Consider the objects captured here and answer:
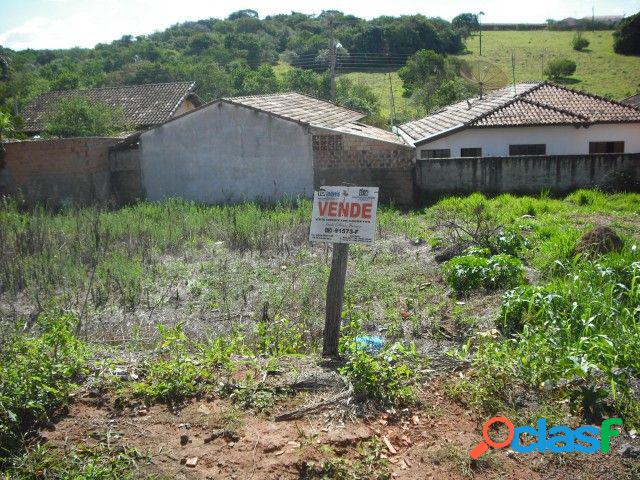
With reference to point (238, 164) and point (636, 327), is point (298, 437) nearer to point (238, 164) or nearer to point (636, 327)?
point (636, 327)

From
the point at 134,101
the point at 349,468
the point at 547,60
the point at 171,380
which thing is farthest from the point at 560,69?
the point at 349,468

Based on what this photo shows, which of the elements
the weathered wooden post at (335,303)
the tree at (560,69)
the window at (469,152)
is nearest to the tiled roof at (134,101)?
the window at (469,152)

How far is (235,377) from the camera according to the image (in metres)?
5.23

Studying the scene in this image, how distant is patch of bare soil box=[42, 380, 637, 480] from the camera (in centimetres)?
409

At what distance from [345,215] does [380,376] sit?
5.30 ft

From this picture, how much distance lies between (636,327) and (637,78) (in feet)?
138

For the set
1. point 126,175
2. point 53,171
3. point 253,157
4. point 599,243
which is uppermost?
point 253,157

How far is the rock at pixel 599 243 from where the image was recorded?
8570 millimetres

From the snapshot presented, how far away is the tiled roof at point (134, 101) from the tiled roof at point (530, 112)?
12.3 meters

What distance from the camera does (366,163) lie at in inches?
673

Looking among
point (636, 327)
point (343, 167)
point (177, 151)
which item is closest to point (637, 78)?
point (343, 167)

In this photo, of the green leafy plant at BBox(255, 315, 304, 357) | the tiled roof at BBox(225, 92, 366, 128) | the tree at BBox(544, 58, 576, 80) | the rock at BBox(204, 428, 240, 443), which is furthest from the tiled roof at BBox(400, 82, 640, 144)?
the tree at BBox(544, 58, 576, 80)

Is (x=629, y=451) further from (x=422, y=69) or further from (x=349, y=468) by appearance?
(x=422, y=69)

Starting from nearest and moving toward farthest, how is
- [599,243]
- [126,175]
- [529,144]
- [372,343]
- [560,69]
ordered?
[372,343], [599,243], [126,175], [529,144], [560,69]
